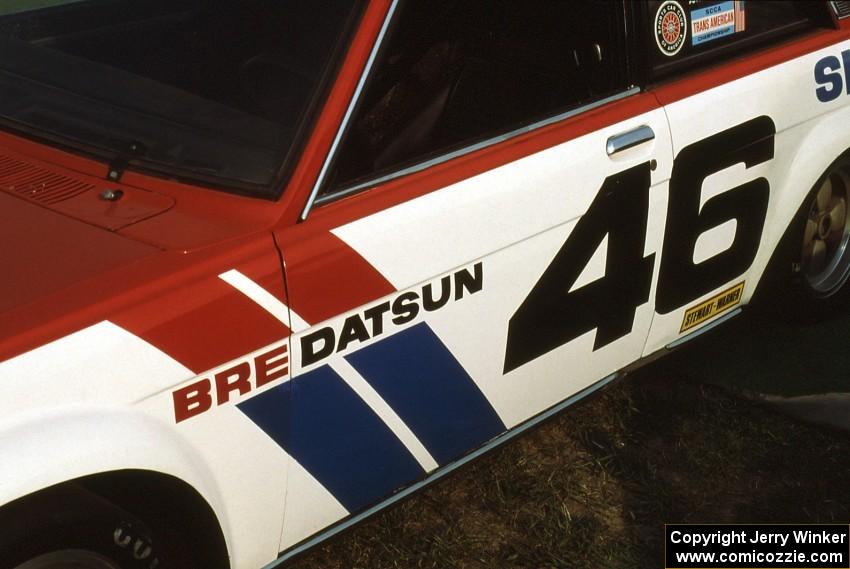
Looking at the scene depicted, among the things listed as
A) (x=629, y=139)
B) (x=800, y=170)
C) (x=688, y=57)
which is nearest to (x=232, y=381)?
(x=629, y=139)

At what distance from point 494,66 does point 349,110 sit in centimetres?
76

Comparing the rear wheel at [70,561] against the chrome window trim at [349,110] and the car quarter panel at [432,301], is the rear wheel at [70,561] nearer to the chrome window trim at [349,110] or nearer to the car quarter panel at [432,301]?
the car quarter panel at [432,301]

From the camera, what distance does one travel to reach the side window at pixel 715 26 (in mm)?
2998

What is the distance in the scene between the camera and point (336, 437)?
2.41 metres

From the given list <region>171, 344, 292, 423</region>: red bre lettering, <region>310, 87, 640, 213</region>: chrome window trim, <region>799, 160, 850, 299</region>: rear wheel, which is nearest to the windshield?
<region>310, 87, 640, 213</region>: chrome window trim

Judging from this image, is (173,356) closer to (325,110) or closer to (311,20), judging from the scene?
(325,110)

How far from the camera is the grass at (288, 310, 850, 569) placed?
3021 mm

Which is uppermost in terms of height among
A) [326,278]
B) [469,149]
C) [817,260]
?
[469,149]

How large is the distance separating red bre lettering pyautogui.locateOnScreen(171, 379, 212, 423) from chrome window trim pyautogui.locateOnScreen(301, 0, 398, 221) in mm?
416

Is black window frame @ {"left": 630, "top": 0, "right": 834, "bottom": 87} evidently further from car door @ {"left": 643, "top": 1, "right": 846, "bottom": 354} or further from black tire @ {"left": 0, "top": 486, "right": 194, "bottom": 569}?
black tire @ {"left": 0, "top": 486, "right": 194, "bottom": 569}

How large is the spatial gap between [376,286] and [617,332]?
36.7 inches

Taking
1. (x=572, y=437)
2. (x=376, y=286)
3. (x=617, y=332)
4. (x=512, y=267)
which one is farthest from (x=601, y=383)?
(x=376, y=286)

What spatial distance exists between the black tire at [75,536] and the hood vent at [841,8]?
2597 millimetres

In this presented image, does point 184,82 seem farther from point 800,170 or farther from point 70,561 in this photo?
point 800,170
